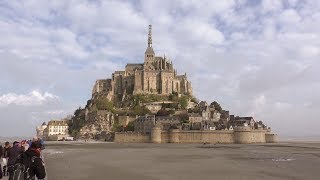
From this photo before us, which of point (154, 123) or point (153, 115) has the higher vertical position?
point (153, 115)

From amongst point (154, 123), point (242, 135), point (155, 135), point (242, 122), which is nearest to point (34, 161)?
point (155, 135)

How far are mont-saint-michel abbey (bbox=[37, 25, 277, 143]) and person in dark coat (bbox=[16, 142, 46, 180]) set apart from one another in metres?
71.9

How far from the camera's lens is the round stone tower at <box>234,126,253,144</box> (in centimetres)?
7962

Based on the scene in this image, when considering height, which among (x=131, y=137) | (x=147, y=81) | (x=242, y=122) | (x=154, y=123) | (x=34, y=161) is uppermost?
(x=147, y=81)

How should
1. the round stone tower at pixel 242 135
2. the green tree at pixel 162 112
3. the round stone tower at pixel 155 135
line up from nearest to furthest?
the round stone tower at pixel 242 135, the round stone tower at pixel 155 135, the green tree at pixel 162 112

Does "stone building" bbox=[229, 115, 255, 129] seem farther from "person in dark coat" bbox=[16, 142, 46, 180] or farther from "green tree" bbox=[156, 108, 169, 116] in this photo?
"person in dark coat" bbox=[16, 142, 46, 180]

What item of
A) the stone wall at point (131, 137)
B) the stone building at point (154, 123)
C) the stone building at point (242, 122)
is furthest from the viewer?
the stone building at point (242, 122)

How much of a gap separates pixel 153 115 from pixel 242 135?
66.5 ft

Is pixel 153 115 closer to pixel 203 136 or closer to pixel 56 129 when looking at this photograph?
pixel 203 136

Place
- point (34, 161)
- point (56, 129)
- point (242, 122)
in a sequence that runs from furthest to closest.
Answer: point (56, 129) → point (242, 122) → point (34, 161)

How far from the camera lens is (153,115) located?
86.7 metres

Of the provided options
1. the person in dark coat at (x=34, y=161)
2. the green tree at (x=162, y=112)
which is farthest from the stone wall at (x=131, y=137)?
the person in dark coat at (x=34, y=161)

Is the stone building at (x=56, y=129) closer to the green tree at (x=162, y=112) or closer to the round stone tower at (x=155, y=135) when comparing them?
the green tree at (x=162, y=112)

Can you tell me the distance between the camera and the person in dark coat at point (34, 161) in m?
8.42
